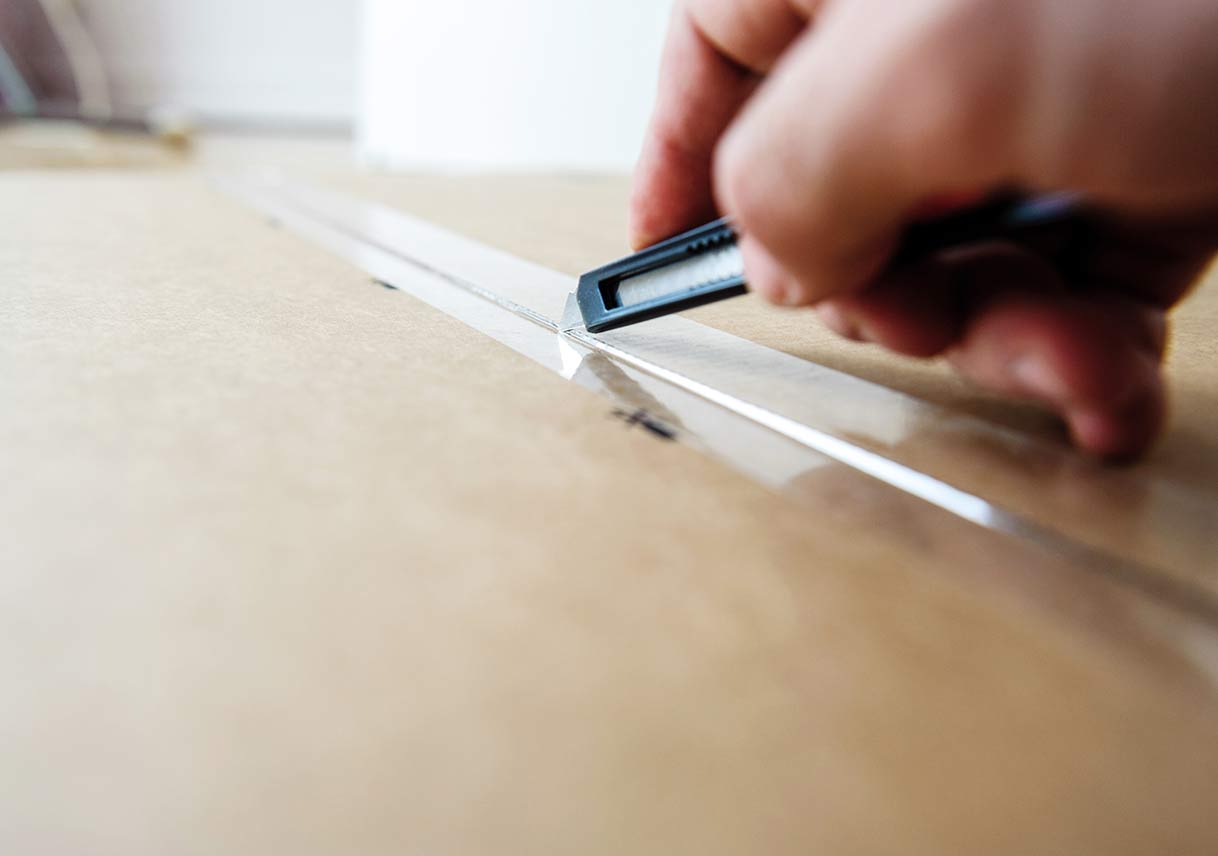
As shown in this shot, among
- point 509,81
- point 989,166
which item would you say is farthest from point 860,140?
point 509,81

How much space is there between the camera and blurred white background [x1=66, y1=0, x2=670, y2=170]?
2.77 m

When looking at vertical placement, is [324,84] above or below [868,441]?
below

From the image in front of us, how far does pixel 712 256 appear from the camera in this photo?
18.0 inches

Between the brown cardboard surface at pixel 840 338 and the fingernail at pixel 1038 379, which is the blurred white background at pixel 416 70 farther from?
the fingernail at pixel 1038 379

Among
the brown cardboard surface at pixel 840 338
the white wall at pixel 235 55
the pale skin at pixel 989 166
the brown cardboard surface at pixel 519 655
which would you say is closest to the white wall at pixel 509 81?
the white wall at pixel 235 55

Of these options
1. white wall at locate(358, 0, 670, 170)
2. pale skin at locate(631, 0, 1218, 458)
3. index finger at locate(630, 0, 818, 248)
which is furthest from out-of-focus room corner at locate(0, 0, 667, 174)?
pale skin at locate(631, 0, 1218, 458)

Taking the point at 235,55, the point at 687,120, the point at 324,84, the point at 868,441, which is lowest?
the point at 324,84

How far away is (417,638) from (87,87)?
515 cm

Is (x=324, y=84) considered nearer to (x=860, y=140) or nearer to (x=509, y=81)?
(x=509, y=81)

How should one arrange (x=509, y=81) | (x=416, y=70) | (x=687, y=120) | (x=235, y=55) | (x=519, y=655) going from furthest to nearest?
(x=235, y=55), (x=416, y=70), (x=509, y=81), (x=687, y=120), (x=519, y=655)

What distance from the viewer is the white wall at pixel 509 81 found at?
8.86 ft

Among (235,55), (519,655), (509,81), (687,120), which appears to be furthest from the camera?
Result: (235,55)

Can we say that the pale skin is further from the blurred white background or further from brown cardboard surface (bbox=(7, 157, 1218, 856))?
the blurred white background

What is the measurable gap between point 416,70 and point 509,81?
0.59 meters
